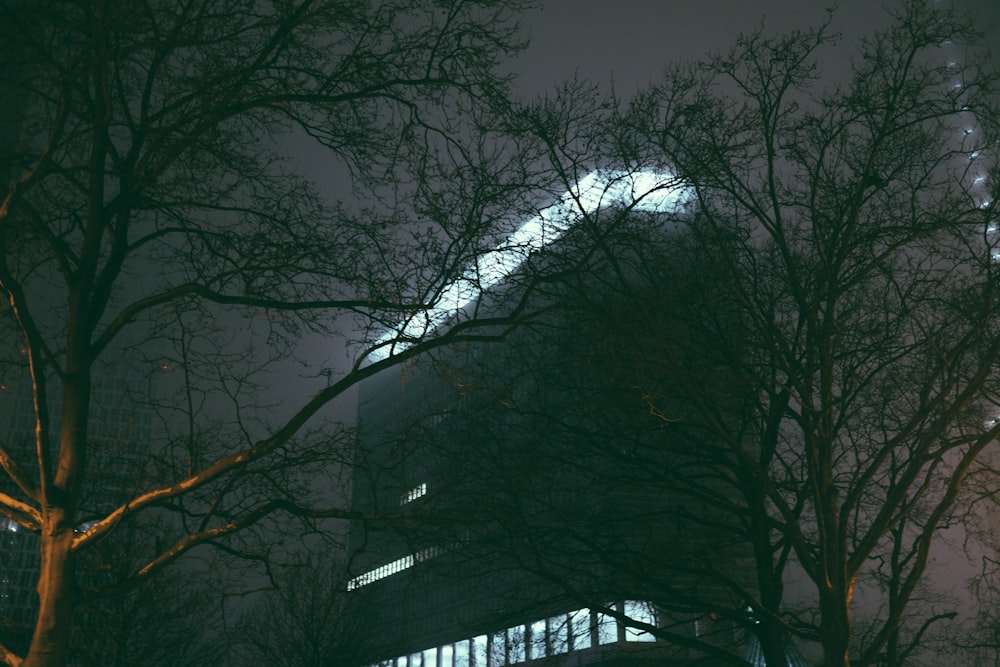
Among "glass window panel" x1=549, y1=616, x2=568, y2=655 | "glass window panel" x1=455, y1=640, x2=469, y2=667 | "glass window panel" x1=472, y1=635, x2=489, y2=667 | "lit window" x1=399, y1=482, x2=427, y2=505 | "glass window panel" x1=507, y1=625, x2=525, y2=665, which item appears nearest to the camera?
"lit window" x1=399, y1=482, x2=427, y2=505

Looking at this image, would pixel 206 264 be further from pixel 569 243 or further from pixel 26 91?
pixel 569 243

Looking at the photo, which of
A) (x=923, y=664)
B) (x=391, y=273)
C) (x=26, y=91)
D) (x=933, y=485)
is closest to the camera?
(x=26, y=91)

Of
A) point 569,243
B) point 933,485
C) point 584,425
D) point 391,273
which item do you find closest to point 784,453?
point 933,485

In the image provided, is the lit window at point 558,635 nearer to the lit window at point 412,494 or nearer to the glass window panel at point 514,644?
the glass window panel at point 514,644

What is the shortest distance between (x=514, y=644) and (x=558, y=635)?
2.02 feet

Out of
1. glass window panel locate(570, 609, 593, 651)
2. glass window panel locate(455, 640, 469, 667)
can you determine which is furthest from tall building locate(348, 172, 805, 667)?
glass window panel locate(455, 640, 469, 667)

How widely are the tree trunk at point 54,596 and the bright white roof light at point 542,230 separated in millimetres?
2623

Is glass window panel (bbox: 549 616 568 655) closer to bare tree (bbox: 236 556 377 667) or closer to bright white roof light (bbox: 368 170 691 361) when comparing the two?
bright white roof light (bbox: 368 170 691 361)

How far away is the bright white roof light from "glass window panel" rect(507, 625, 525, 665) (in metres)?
5.66

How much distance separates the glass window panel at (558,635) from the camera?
1209 cm

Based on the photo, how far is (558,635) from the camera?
40.1 feet

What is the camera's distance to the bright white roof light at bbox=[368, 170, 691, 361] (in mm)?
7477

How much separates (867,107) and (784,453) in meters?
5.98

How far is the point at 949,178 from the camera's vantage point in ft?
36.2
